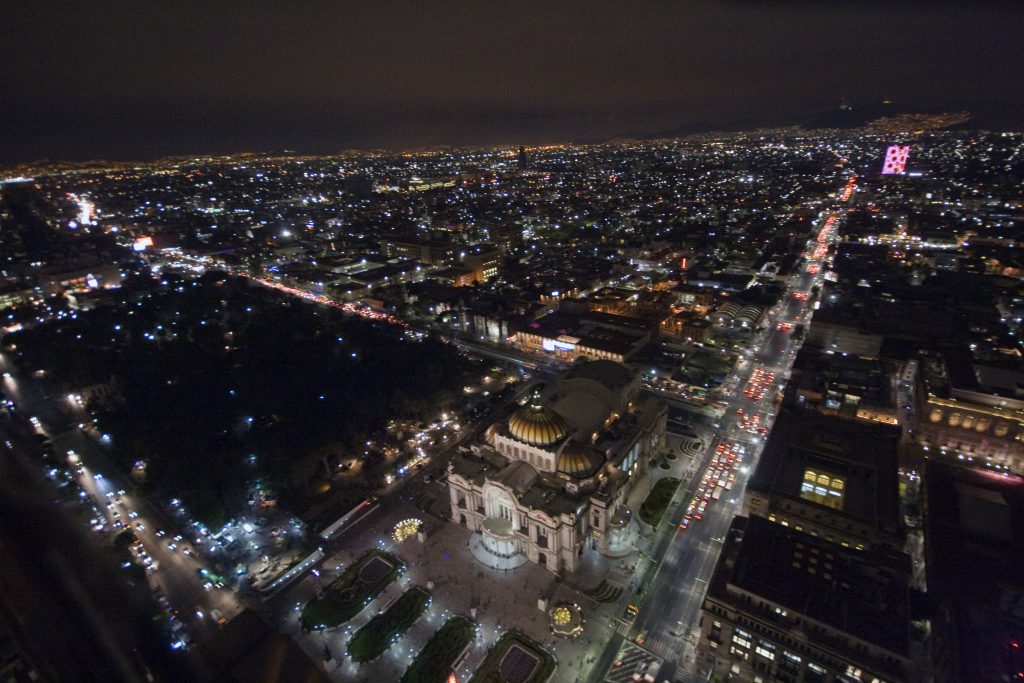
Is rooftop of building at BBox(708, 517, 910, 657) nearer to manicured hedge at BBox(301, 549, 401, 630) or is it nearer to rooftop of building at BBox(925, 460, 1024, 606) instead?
rooftop of building at BBox(925, 460, 1024, 606)

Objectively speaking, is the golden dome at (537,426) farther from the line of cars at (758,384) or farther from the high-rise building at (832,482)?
the line of cars at (758,384)

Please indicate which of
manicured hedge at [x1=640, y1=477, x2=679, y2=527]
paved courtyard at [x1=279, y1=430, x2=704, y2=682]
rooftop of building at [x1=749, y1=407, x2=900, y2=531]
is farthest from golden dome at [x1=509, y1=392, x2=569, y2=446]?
rooftop of building at [x1=749, y1=407, x2=900, y2=531]

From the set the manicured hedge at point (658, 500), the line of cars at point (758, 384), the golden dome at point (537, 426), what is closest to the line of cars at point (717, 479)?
the manicured hedge at point (658, 500)

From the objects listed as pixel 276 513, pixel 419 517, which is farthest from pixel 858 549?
pixel 276 513

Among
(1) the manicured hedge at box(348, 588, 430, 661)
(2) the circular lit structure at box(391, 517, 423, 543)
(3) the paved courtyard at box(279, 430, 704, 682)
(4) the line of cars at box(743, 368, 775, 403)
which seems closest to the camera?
(3) the paved courtyard at box(279, 430, 704, 682)

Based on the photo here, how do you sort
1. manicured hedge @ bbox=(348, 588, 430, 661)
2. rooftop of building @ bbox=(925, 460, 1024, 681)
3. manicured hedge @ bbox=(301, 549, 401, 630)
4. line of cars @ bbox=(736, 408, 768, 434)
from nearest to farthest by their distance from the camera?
rooftop of building @ bbox=(925, 460, 1024, 681) → manicured hedge @ bbox=(348, 588, 430, 661) → manicured hedge @ bbox=(301, 549, 401, 630) → line of cars @ bbox=(736, 408, 768, 434)

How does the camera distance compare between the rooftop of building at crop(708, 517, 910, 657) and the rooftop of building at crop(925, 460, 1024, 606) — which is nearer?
the rooftop of building at crop(708, 517, 910, 657)

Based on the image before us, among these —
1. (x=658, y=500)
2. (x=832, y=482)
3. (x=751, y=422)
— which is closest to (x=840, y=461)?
(x=832, y=482)

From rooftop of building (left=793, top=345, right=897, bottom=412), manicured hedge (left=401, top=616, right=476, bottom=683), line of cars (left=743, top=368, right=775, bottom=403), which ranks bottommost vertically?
line of cars (left=743, top=368, right=775, bottom=403)
